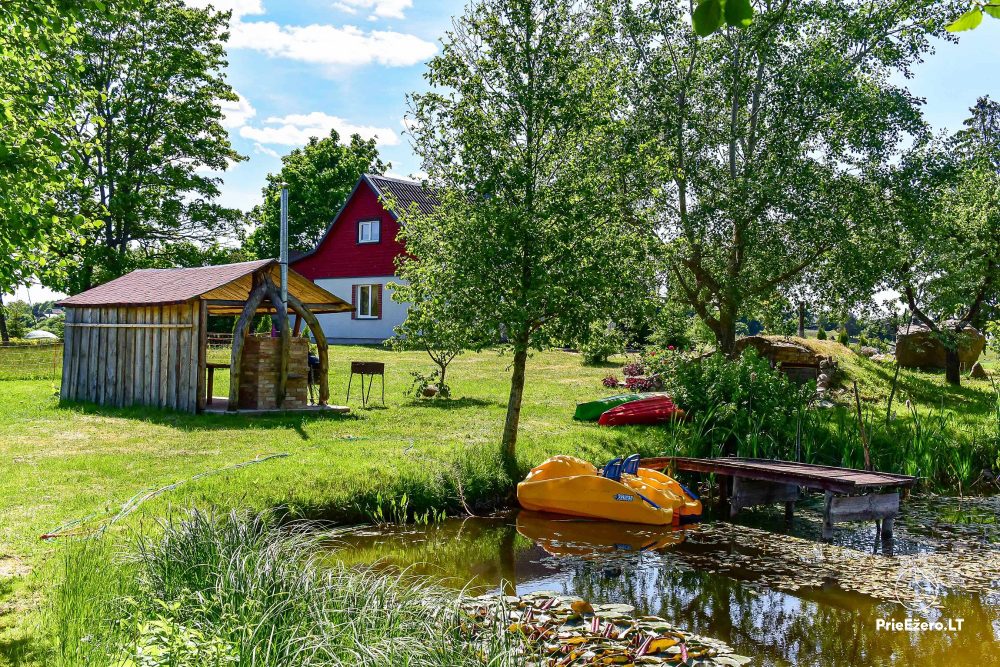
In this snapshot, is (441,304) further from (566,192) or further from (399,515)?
(399,515)

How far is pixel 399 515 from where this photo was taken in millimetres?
9969

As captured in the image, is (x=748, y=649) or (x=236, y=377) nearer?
(x=748, y=649)

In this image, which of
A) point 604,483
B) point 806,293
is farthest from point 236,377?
point 806,293

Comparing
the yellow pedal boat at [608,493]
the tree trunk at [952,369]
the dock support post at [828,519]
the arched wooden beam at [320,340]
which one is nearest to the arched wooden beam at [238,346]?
the arched wooden beam at [320,340]

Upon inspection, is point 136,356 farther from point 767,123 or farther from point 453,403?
point 767,123

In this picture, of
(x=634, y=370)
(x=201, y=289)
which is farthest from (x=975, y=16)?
(x=634, y=370)

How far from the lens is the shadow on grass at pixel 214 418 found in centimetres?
1391

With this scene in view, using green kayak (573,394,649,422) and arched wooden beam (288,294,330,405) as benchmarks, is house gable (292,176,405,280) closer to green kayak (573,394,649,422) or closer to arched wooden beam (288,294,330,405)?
arched wooden beam (288,294,330,405)

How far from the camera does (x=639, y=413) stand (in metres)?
14.7

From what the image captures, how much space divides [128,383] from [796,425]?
42.3ft

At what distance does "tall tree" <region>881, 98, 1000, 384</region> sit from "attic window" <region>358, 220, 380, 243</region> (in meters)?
19.8

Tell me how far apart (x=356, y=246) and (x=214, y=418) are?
19.8 metres

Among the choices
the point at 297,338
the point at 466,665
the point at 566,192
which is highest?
the point at 566,192

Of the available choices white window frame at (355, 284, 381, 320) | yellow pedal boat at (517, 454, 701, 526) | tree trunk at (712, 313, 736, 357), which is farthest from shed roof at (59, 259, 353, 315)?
white window frame at (355, 284, 381, 320)
